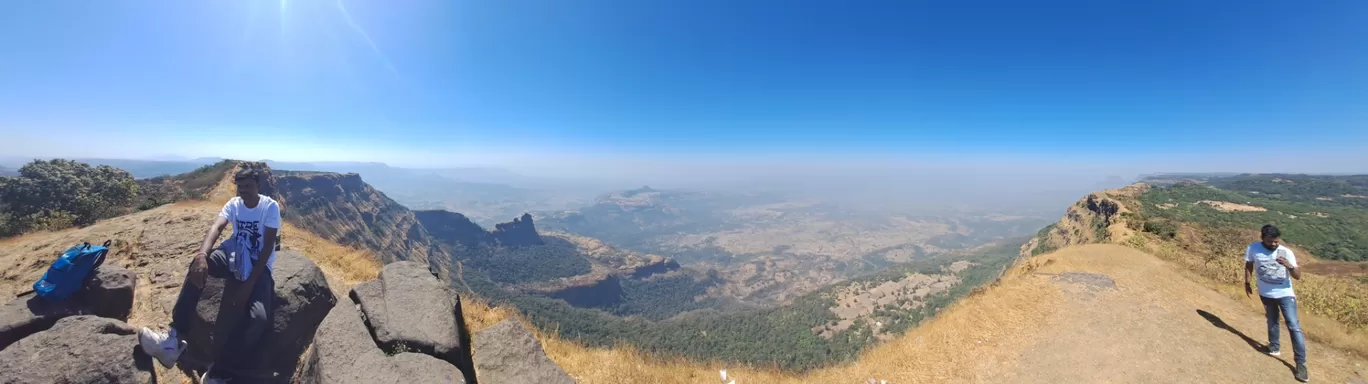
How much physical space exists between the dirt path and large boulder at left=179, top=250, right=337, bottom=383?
12.0 metres

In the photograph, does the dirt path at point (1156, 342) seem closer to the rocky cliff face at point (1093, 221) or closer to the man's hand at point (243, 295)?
the man's hand at point (243, 295)

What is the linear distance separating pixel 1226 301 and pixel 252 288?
69.1ft

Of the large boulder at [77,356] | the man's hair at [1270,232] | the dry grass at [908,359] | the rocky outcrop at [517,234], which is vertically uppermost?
the man's hair at [1270,232]

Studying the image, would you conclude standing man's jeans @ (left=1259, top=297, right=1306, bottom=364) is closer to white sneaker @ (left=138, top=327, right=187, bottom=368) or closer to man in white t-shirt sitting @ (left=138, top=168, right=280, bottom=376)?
man in white t-shirt sitting @ (left=138, top=168, right=280, bottom=376)

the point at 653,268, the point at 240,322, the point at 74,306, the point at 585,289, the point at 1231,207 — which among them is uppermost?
the point at 74,306

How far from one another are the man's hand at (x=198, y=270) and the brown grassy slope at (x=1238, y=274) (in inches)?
779

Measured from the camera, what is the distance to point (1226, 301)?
1109cm

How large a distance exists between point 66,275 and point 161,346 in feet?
5.98

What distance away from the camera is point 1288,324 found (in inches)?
294

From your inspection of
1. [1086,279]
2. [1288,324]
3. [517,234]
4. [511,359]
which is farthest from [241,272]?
[517,234]

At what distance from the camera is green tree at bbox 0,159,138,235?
1422 cm

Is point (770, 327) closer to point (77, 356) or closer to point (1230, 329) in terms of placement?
point (1230, 329)

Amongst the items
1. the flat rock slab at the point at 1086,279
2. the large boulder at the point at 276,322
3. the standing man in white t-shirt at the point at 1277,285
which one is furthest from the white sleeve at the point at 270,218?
the flat rock slab at the point at 1086,279

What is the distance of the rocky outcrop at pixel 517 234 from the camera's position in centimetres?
12825
